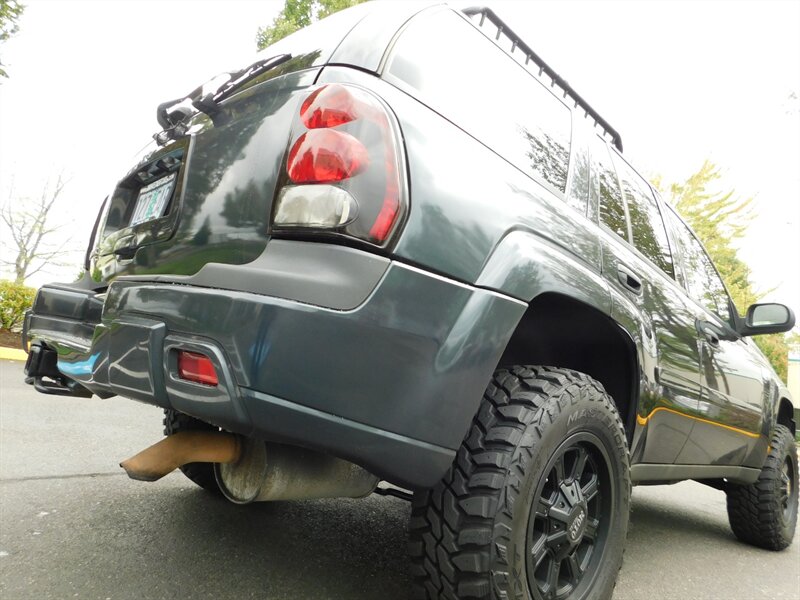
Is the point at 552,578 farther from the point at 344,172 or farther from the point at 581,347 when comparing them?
the point at 344,172

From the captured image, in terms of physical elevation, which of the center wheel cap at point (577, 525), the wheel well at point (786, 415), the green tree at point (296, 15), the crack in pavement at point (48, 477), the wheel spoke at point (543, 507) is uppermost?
the green tree at point (296, 15)

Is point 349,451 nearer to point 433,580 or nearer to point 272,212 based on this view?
point 433,580

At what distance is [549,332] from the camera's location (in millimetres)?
1963

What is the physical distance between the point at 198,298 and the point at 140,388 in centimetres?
28

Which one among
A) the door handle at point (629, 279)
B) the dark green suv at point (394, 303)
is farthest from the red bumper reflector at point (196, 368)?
the door handle at point (629, 279)

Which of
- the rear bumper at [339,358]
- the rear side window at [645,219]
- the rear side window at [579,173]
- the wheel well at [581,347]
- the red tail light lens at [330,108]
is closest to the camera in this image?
the rear bumper at [339,358]

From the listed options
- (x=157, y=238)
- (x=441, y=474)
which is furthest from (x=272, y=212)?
(x=441, y=474)

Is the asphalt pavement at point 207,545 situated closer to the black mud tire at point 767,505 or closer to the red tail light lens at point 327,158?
the black mud tire at point 767,505

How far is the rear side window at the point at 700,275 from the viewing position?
9.75 feet

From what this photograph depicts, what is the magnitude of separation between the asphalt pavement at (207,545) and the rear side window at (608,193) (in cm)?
146

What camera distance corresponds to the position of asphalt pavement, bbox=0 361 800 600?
1.81 meters

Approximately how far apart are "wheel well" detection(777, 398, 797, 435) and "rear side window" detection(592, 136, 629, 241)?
7.50 ft

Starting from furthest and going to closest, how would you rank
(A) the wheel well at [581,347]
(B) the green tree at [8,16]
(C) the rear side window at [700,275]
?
(B) the green tree at [8,16]
(C) the rear side window at [700,275]
(A) the wheel well at [581,347]

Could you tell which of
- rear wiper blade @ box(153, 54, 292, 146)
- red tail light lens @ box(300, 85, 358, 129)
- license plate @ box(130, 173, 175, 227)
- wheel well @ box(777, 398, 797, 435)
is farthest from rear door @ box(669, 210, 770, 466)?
license plate @ box(130, 173, 175, 227)
